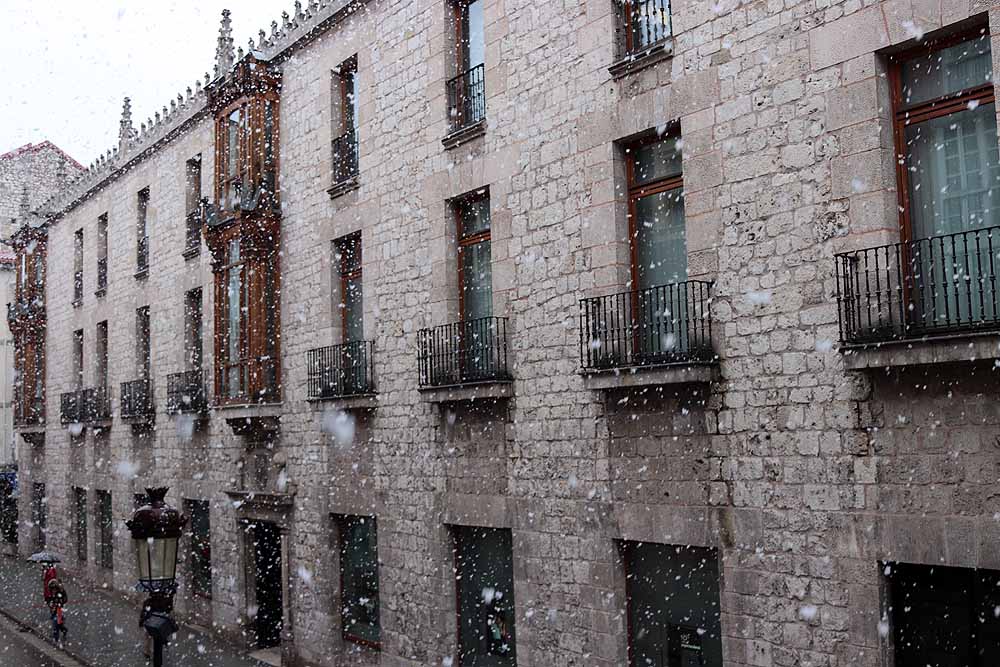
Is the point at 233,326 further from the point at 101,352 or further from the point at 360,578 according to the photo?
the point at 101,352

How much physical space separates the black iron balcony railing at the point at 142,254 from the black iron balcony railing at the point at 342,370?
833 centimetres

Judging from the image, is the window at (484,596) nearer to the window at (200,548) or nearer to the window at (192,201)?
the window at (200,548)

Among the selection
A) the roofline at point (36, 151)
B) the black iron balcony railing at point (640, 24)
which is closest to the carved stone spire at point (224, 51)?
the black iron balcony railing at point (640, 24)

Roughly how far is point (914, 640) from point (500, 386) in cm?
524

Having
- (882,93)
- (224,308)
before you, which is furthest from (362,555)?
(882,93)

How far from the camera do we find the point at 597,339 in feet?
34.9

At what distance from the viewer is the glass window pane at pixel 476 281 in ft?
41.9

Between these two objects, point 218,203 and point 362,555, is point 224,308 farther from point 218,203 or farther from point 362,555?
point 362,555

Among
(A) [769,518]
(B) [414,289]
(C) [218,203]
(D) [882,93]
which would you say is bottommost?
(A) [769,518]

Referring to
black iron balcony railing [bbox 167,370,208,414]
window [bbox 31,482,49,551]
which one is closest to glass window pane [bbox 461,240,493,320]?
black iron balcony railing [bbox 167,370,208,414]

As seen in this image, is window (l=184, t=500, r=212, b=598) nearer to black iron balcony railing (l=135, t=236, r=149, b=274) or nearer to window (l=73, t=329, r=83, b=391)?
black iron balcony railing (l=135, t=236, r=149, b=274)

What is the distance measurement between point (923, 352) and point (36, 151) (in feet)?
130

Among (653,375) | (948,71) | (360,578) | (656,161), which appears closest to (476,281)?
(656,161)

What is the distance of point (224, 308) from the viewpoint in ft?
60.0
